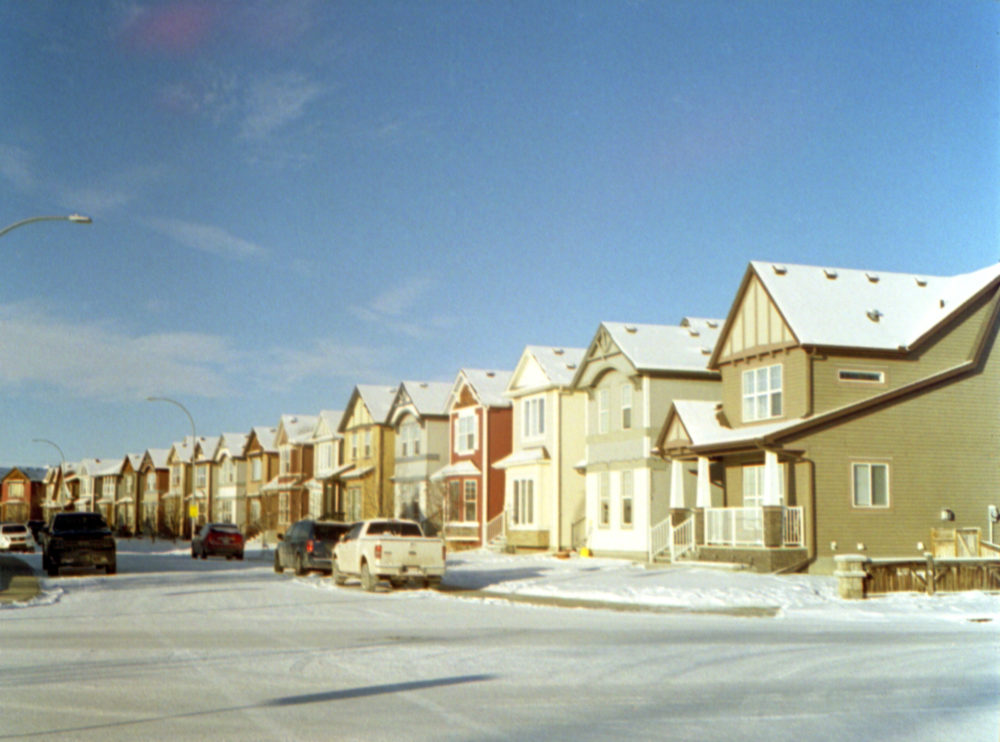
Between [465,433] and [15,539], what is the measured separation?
991 inches

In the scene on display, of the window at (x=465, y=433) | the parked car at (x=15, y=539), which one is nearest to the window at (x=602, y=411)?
the window at (x=465, y=433)

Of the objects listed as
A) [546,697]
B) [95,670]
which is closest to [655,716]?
[546,697]

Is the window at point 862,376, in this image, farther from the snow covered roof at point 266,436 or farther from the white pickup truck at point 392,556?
the snow covered roof at point 266,436

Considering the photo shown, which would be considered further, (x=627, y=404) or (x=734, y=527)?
(x=627, y=404)

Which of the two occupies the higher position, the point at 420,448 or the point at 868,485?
the point at 420,448

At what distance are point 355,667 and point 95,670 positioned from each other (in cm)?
297

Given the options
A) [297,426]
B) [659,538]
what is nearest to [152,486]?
[297,426]

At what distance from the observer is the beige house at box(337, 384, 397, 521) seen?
62500 mm

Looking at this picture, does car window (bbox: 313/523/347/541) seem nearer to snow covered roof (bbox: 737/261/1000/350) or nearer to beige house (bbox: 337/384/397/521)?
snow covered roof (bbox: 737/261/1000/350)

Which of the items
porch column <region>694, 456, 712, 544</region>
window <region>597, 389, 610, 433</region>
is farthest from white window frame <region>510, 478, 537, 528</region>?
porch column <region>694, 456, 712, 544</region>

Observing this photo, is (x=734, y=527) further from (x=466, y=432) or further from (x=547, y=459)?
(x=466, y=432)

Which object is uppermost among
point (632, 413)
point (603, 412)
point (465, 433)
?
point (603, 412)

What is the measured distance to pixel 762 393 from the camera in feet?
111

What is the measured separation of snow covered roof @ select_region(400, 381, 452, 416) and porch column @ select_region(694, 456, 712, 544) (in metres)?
23.7
